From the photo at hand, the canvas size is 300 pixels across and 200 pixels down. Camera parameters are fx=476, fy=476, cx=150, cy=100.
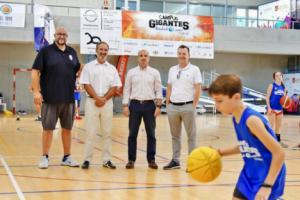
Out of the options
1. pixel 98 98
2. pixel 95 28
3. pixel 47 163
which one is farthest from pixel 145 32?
pixel 47 163

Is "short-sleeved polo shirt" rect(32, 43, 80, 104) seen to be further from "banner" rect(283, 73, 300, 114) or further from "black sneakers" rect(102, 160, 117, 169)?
"banner" rect(283, 73, 300, 114)

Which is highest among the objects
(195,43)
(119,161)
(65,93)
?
(195,43)

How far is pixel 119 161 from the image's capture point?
8.02 metres

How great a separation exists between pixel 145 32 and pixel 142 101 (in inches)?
564

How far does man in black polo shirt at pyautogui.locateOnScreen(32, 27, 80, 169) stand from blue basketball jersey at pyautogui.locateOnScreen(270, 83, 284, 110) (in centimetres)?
493

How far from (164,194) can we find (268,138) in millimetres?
2890

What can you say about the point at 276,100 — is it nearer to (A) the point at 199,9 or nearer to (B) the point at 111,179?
(B) the point at 111,179

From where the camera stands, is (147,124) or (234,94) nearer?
(234,94)

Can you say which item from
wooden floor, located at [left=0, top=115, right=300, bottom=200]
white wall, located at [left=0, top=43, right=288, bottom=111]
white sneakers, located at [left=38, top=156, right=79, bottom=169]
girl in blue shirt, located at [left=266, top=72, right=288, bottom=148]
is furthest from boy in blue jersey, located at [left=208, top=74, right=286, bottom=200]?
white wall, located at [left=0, top=43, right=288, bottom=111]

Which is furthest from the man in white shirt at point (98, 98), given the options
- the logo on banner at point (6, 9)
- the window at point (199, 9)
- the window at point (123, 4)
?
the window at point (199, 9)

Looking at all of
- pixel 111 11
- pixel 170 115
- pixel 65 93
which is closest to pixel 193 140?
pixel 170 115

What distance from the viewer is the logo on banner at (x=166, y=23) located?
70.5ft

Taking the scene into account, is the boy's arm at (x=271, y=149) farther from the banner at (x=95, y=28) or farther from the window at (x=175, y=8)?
the window at (x=175, y=8)

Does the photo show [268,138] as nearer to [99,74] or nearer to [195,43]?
[99,74]
